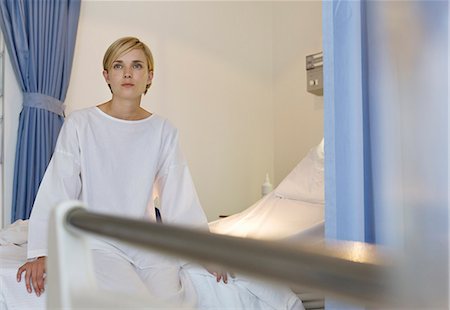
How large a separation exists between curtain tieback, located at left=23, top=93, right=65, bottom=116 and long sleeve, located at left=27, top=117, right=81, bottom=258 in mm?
1248

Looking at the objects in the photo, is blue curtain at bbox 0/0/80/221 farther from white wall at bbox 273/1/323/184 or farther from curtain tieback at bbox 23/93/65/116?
white wall at bbox 273/1/323/184

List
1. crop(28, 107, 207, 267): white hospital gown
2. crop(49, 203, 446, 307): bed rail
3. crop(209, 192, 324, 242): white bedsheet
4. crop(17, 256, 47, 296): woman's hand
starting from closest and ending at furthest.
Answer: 1. crop(49, 203, 446, 307): bed rail
2. crop(17, 256, 47, 296): woman's hand
3. crop(28, 107, 207, 267): white hospital gown
4. crop(209, 192, 324, 242): white bedsheet

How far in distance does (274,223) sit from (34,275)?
1.13 meters

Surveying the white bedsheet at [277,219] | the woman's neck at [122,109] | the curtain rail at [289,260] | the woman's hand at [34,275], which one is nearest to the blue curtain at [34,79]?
the white bedsheet at [277,219]

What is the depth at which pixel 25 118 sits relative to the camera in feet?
8.57

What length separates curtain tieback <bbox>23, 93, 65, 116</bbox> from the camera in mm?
2623

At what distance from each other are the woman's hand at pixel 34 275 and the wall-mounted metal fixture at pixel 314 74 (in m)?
2.26

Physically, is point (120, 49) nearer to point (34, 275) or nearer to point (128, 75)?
point (128, 75)

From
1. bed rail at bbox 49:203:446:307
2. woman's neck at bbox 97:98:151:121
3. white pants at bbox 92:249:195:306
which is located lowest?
white pants at bbox 92:249:195:306

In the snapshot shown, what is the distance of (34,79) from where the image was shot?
2.63 meters

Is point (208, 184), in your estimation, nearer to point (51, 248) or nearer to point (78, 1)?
point (78, 1)

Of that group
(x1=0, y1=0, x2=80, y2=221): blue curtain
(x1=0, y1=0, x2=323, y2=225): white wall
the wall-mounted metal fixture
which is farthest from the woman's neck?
the wall-mounted metal fixture

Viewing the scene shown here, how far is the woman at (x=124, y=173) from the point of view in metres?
1.38

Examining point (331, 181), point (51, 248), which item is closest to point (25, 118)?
point (331, 181)
